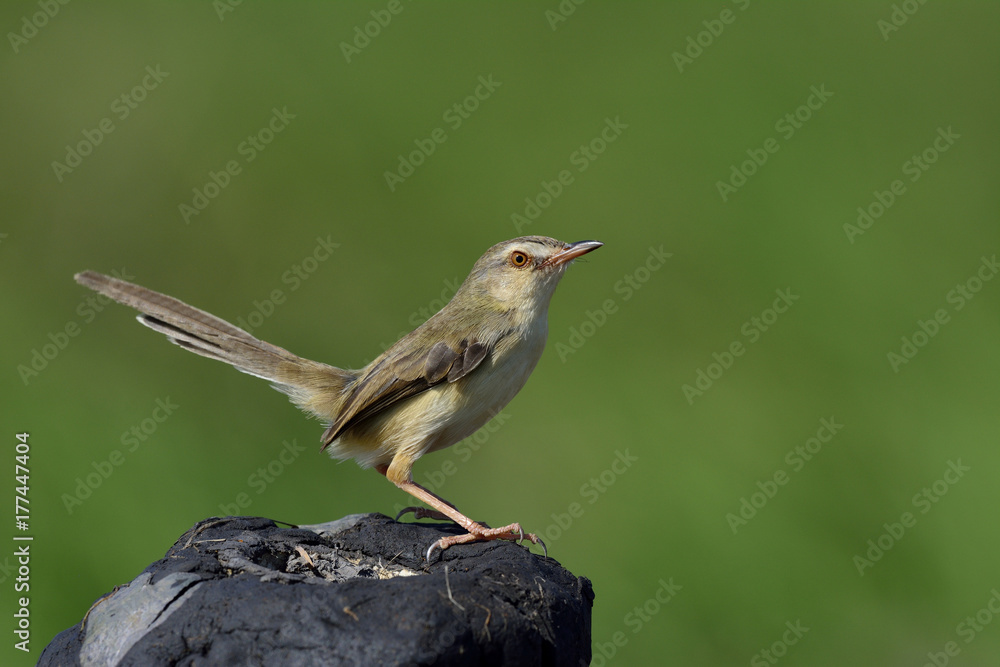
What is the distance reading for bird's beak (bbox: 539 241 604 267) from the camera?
19.5ft

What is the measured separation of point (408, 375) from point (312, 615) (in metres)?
2.37

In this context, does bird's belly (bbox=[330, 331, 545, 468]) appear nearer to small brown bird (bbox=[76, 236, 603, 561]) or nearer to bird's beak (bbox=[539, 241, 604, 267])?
small brown bird (bbox=[76, 236, 603, 561])

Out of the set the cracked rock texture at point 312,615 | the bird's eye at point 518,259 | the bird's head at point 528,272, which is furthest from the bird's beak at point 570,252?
the cracked rock texture at point 312,615

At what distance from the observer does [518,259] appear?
6043 millimetres

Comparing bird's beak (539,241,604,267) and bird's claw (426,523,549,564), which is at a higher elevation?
bird's beak (539,241,604,267)

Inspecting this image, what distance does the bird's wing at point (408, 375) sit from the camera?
18.6 ft

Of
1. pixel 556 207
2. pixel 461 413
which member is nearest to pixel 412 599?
pixel 461 413

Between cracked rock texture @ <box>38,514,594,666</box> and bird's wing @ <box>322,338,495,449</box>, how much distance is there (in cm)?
152

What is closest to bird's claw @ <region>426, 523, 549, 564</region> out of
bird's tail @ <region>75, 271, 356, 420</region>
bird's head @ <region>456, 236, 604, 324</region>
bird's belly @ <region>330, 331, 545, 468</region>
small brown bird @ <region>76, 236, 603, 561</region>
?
small brown bird @ <region>76, 236, 603, 561</region>

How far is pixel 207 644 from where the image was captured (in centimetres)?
358

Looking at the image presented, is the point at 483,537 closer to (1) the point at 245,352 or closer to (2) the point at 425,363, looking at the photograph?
(2) the point at 425,363

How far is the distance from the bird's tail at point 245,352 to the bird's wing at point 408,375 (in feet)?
1.35

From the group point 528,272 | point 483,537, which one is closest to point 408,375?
point 528,272

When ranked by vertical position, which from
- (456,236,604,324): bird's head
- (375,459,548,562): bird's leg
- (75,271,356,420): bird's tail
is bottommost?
(75,271,356,420): bird's tail
